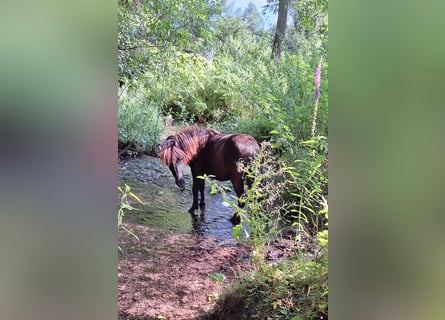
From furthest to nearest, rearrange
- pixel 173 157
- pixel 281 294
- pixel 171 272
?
pixel 173 157 → pixel 171 272 → pixel 281 294

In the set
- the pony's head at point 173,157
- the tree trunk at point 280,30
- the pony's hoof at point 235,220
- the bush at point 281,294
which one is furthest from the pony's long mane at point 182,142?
the bush at point 281,294

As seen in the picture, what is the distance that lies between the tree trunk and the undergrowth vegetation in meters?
0.02

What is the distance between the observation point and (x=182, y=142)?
1.58 m

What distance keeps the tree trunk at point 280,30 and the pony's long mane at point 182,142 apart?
387mm

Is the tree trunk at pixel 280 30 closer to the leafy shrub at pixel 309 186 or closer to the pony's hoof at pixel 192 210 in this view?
the leafy shrub at pixel 309 186

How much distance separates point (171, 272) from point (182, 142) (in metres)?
0.51

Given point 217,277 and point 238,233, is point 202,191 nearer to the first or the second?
point 238,233

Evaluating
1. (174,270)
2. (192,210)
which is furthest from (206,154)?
(174,270)

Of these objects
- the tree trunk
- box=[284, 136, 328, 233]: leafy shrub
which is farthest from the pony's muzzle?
the tree trunk

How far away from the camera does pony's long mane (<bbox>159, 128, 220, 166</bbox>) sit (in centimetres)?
157

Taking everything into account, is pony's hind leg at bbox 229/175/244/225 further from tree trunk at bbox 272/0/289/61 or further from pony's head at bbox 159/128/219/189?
tree trunk at bbox 272/0/289/61
